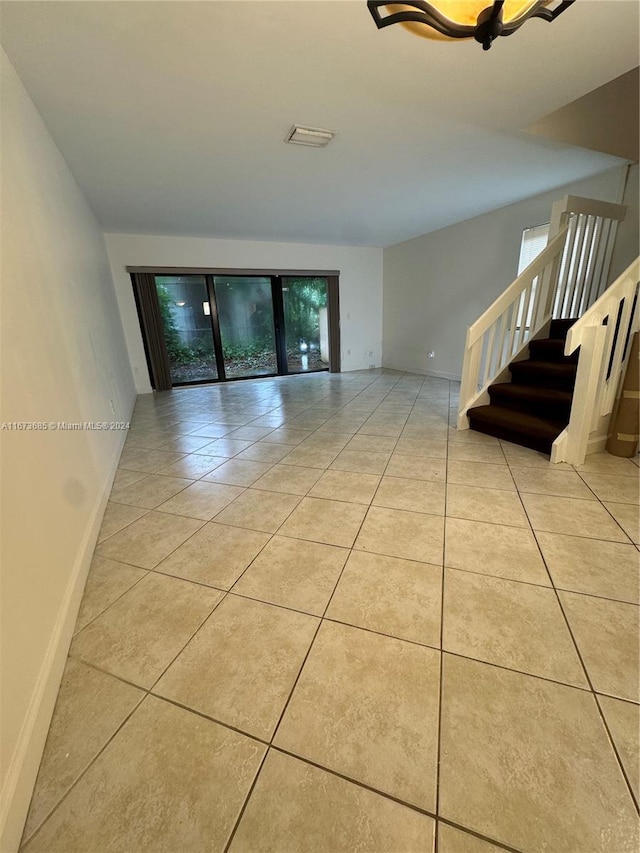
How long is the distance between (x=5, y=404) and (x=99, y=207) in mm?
3902

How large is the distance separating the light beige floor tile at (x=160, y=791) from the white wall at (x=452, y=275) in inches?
178

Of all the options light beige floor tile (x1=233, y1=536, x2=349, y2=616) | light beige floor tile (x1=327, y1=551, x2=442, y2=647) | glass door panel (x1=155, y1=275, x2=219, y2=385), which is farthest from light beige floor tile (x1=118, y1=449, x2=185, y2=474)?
glass door panel (x1=155, y1=275, x2=219, y2=385)

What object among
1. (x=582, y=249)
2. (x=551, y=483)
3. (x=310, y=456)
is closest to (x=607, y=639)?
(x=551, y=483)

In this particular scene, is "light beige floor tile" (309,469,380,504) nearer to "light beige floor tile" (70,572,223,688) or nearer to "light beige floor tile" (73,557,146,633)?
"light beige floor tile" (70,572,223,688)

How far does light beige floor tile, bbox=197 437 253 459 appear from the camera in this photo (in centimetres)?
292

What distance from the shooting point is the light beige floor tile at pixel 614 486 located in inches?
75.6

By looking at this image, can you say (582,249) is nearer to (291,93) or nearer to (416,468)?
(416,468)

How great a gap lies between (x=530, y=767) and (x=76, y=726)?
1273 mm

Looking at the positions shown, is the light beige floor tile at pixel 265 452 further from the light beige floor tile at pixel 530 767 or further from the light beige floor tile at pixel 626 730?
the light beige floor tile at pixel 626 730

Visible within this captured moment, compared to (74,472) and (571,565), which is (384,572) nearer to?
(571,565)

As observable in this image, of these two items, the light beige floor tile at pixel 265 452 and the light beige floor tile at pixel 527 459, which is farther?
the light beige floor tile at pixel 265 452

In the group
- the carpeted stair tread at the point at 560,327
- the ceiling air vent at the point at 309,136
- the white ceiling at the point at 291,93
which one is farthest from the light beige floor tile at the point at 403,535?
the carpeted stair tread at the point at 560,327

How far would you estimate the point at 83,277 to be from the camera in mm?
2836

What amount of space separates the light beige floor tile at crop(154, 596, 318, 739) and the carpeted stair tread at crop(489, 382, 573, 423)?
2.68m
